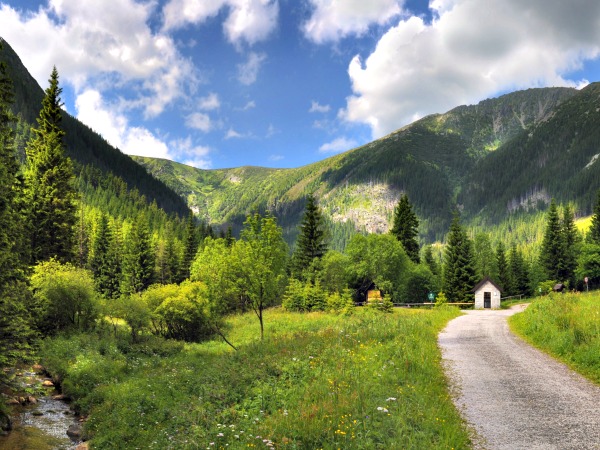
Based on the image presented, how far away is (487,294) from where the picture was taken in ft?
212

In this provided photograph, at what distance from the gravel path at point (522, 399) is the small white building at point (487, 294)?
52583mm

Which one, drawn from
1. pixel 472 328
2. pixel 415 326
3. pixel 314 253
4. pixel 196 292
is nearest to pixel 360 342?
pixel 415 326

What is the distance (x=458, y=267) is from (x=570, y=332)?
190ft

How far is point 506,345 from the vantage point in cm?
1786

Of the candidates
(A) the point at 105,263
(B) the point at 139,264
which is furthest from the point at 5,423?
(A) the point at 105,263

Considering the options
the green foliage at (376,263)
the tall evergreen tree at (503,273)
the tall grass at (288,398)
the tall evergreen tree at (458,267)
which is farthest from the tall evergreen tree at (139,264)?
the tall evergreen tree at (503,273)

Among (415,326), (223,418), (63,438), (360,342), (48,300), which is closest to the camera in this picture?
(223,418)

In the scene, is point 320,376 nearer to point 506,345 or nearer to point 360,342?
Answer: point 360,342

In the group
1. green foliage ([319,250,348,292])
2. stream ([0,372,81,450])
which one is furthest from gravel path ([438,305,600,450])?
green foliage ([319,250,348,292])

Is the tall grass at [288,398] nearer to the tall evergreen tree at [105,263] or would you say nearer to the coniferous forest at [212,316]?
the coniferous forest at [212,316]

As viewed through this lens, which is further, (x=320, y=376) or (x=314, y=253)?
(x=314, y=253)

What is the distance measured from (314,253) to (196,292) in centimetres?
2270

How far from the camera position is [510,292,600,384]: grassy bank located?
1293cm

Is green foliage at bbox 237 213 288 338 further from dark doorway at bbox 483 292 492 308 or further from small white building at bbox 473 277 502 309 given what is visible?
dark doorway at bbox 483 292 492 308
